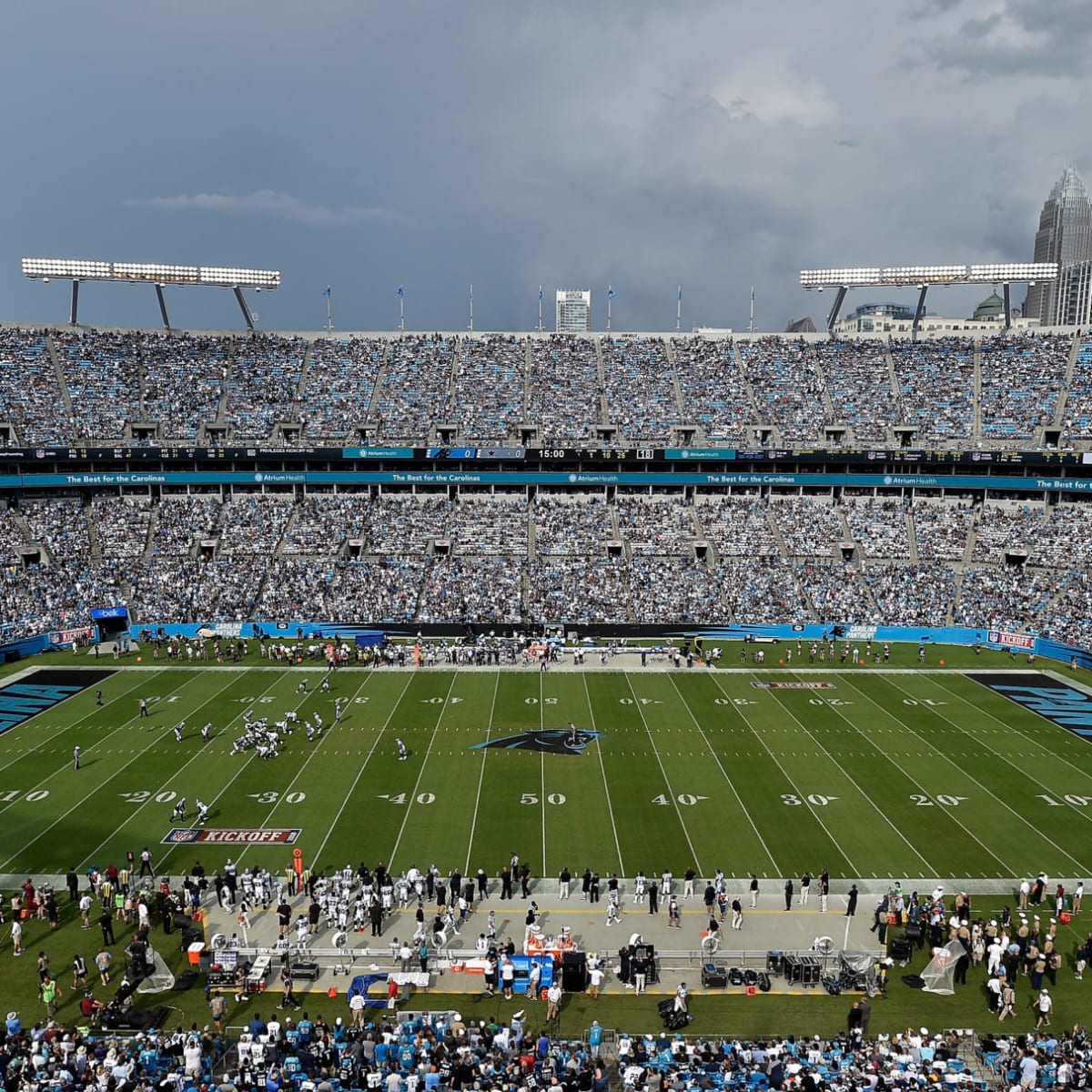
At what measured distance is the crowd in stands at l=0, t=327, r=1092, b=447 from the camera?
189 feet

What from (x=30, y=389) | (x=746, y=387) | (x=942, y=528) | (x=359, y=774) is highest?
(x=746, y=387)

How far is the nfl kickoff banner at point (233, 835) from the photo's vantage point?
23375 mm

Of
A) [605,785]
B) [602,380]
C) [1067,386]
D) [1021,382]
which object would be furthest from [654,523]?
[1067,386]

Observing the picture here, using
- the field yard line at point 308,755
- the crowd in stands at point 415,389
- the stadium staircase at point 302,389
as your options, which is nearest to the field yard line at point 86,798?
the field yard line at point 308,755

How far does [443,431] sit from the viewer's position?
59.2m

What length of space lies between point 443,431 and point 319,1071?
48.7 m

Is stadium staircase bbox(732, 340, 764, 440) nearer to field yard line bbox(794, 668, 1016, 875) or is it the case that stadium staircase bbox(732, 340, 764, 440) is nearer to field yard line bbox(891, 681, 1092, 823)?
field yard line bbox(794, 668, 1016, 875)

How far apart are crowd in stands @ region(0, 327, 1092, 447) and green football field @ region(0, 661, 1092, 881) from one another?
24573 mm

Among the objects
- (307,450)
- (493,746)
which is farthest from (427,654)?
(307,450)

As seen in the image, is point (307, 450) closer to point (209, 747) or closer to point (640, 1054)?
point (209, 747)

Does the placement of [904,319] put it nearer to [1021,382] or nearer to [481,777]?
[1021,382]

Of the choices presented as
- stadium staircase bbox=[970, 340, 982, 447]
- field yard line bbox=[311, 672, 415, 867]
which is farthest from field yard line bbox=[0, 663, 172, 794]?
stadium staircase bbox=[970, 340, 982, 447]

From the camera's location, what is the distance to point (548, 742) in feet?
102

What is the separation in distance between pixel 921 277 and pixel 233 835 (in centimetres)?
6566
